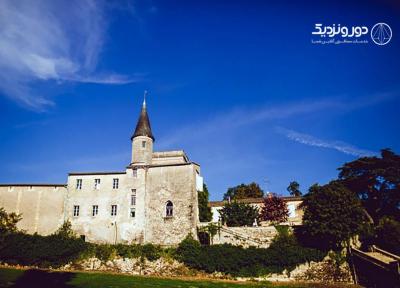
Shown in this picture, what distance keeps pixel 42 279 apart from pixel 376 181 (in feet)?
106

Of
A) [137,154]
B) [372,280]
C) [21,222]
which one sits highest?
[137,154]

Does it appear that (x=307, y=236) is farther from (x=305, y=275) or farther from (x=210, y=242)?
(x=210, y=242)

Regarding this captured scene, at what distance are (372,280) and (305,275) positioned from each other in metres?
5.16

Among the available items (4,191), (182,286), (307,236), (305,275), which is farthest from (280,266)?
(4,191)

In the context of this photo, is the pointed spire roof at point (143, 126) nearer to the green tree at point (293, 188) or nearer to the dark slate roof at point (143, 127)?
the dark slate roof at point (143, 127)

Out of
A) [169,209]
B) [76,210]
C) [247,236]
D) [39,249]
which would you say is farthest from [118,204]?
[247,236]

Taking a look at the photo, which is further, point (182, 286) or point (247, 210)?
point (247, 210)

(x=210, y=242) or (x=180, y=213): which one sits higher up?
(x=180, y=213)

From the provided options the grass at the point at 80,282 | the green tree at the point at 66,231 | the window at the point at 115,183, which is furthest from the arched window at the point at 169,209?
the green tree at the point at 66,231

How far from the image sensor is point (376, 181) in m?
35.8

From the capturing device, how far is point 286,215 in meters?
43.8

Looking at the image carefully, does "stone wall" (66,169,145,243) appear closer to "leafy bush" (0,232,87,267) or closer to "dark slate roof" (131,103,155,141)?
"leafy bush" (0,232,87,267)

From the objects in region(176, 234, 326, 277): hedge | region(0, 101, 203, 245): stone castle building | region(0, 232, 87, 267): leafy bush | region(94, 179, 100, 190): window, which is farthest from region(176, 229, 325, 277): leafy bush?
region(94, 179, 100, 190): window

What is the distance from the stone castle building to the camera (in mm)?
35906
